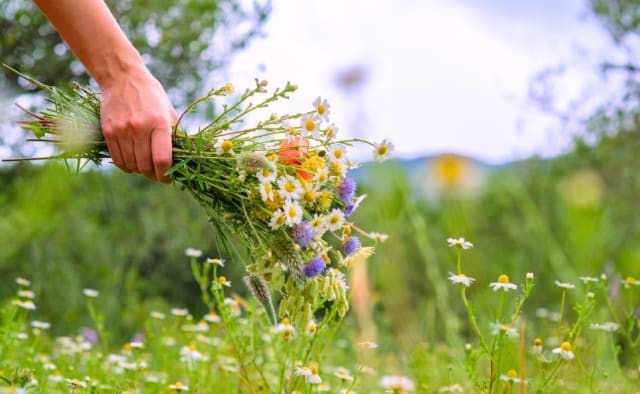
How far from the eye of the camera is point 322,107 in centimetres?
181

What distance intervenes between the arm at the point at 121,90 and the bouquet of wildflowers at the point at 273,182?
0.08 meters

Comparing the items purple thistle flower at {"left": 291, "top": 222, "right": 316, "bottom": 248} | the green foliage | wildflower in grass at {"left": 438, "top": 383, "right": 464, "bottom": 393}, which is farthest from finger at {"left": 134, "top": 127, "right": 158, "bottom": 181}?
the green foliage

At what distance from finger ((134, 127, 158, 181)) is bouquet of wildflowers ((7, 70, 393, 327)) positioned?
0.07 meters

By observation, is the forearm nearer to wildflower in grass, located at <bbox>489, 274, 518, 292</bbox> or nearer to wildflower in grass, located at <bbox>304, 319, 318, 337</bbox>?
wildflower in grass, located at <bbox>304, 319, 318, 337</bbox>

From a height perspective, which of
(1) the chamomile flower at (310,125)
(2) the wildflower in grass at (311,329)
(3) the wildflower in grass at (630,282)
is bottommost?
(2) the wildflower in grass at (311,329)

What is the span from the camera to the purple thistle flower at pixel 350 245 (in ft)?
5.99

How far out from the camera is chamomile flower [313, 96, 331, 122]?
1.81 m

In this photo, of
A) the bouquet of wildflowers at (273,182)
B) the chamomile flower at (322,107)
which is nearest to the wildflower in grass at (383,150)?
the bouquet of wildflowers at (273,182)

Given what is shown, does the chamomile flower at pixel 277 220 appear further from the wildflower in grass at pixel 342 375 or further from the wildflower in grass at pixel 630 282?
the wildflower in grass at pixel 630 282

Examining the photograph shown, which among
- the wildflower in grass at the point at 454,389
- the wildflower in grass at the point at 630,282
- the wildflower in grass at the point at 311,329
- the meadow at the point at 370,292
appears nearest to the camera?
the meadow at the point at 370,292

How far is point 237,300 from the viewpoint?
8.55ft

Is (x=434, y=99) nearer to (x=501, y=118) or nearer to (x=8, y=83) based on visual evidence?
(x=501, y=118)

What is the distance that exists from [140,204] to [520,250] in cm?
479

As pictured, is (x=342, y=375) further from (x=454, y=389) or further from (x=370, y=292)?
(x=370, y=292)
